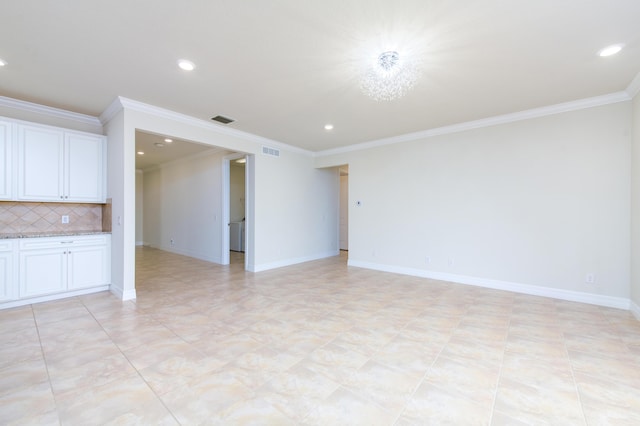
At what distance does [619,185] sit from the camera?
354 centimetres

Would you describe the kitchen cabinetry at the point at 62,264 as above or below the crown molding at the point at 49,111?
below

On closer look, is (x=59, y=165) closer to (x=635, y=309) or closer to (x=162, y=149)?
(x=162, y=149)

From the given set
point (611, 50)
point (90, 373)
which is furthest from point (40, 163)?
point (611, 50)

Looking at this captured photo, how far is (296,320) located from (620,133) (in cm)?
469

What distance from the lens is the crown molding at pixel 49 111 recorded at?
365 cm

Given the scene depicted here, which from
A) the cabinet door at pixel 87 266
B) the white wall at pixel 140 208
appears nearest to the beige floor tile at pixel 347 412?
the cabinet door at pixel 87 266

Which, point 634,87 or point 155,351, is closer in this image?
point 155,351

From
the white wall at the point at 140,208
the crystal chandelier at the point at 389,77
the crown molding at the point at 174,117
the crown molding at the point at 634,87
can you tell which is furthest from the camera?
the white wall at the point at 140,208

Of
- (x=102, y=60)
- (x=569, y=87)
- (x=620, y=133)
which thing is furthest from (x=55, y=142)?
(x=620, y=133)

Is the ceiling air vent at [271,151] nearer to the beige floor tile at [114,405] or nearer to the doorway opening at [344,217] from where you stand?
the doorway opening at [344,217]

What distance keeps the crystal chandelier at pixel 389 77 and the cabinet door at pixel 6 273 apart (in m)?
4.69

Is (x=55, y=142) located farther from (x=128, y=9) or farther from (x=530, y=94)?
(x=530, y=94)

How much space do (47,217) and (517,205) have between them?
7.05 m

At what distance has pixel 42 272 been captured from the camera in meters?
3.57
